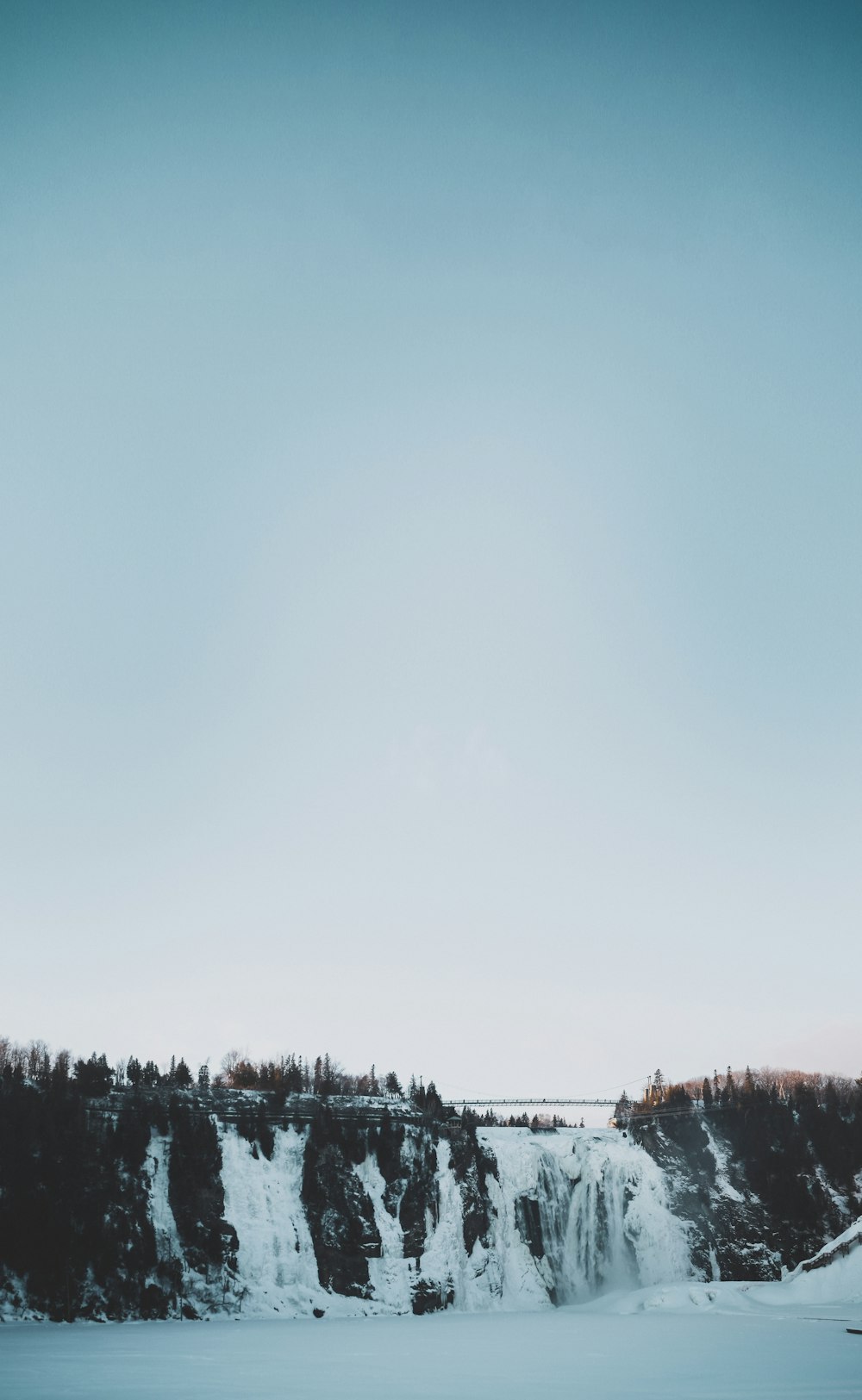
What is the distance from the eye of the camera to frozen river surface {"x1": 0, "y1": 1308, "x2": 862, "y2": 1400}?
3272cm

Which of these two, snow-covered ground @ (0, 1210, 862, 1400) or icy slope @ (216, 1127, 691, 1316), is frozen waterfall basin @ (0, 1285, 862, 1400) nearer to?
snow-covered ground @ (0, 1210, 862, 1400)

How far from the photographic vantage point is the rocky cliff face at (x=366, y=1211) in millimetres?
70125

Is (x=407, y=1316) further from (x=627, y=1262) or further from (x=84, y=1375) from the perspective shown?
(x=84, y=1375)

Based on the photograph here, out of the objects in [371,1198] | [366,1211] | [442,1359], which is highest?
[371,1198]

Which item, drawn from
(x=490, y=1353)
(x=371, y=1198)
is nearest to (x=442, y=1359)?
(x=490, y=1353)

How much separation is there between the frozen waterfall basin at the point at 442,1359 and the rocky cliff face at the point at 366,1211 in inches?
284

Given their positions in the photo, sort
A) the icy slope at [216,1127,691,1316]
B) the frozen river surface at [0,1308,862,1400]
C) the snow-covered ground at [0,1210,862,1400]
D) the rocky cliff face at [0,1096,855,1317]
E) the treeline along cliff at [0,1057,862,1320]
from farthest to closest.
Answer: the icy slope at [216,1127,691,1316] → the treeline along cliff at [0,1057,862,1320] → the rocky cliff face at [0,1096,855,1317] → the snow-covered ground at [0,1210,862,1400] → the frozen river surface at [0,1308,862,1400]

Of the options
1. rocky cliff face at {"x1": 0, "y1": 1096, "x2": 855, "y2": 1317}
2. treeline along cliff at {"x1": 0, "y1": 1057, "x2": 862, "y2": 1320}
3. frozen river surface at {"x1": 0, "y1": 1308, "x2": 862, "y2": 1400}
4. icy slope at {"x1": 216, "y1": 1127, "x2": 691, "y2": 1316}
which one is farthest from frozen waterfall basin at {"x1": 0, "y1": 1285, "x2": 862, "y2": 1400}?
icy slope at {"x1": 216, "y1": 1127, "x2": 691, "y2": 1316}

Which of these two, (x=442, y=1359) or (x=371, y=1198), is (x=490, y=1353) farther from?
(x=371, y=1198)

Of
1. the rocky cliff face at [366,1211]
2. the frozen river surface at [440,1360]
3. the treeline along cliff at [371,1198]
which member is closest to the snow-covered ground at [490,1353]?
the frozen river surface at [440,1360]

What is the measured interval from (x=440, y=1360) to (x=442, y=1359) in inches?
17.9

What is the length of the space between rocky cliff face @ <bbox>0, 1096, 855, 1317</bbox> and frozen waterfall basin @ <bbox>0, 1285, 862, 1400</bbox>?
7203mm

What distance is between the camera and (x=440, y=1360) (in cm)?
4350

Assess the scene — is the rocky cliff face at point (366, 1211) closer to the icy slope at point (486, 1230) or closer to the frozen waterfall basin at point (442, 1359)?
the icy slope at point (486, 1230)
